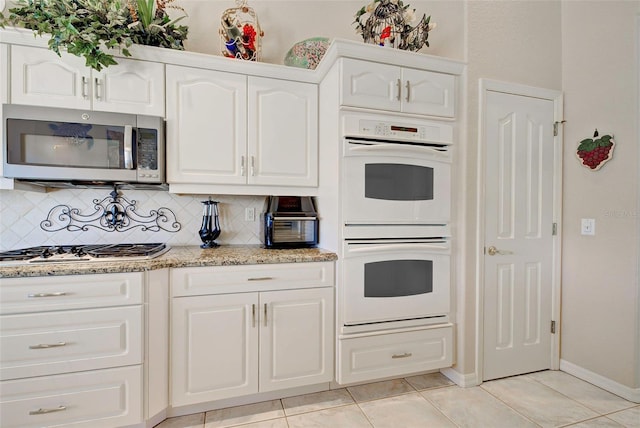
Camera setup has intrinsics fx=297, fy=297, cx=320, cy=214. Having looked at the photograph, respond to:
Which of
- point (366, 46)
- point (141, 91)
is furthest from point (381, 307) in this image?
point (141, 91)

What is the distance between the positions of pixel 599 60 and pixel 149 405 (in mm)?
3520

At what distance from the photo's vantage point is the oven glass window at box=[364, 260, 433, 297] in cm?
187

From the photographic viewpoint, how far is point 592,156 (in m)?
2.06

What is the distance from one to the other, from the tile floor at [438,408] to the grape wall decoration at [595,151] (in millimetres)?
1534

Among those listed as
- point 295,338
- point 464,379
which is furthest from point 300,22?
point 464,379

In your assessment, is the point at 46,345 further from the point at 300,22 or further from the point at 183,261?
the point at 300,22

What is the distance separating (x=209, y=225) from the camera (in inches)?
83.2

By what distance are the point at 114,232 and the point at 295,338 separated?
4.75 ft

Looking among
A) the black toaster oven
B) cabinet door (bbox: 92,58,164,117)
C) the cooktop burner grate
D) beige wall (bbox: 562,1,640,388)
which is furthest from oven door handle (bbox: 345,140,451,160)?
the cooktop burner grate

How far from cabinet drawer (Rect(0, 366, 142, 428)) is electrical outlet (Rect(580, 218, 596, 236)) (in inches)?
117

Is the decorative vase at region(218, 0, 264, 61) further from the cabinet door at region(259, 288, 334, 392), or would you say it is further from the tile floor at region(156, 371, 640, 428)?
the tile floor at region(156, 371, 640, 428)

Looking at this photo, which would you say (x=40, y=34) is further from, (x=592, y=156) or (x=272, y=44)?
(x=592, y=156)

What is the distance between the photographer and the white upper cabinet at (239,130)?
187cm

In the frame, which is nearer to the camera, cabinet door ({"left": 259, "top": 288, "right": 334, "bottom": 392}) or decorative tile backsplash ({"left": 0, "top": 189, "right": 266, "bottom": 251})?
cabinet door ({"left": 259, "top": 288, "right": 334, "bottom": 392})
